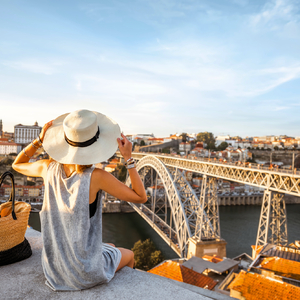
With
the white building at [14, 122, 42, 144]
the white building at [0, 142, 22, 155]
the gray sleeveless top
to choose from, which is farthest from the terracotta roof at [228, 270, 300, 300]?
the white building at [14, 122, 42, 144]

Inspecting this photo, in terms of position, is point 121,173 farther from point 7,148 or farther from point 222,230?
point 7,148

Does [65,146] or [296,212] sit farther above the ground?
[65,146]

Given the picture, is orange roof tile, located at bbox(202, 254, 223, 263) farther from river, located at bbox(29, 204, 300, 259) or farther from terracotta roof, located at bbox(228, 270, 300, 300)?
terracotta roof, located at bbox(228, 270, 300, 300)

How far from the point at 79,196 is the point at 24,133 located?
2567 inches

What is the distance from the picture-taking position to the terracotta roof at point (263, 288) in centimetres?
494

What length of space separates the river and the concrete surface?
14511 millimetres

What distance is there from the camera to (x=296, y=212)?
28.8m

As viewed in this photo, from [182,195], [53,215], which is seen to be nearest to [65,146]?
[53,215]

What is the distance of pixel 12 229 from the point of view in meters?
1.57

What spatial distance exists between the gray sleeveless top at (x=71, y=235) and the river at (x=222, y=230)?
48.2 feet

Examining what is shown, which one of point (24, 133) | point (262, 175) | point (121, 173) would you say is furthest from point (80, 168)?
point (24, 133)

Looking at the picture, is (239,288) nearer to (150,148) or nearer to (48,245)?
(48,245)

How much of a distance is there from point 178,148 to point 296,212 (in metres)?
28.7

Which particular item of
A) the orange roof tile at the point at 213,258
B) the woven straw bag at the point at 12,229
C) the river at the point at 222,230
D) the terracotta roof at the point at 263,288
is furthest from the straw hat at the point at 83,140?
the river at the point at 222,230
